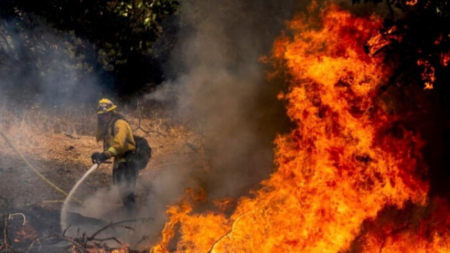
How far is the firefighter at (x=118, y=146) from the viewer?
7.19 m

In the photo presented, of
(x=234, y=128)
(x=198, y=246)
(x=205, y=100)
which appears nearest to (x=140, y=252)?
(x=198, y=246)

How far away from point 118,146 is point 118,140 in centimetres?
10

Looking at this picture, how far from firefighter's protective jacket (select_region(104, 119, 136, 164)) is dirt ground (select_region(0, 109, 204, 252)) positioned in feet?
4.31

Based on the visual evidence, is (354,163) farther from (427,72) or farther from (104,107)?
(104,107)

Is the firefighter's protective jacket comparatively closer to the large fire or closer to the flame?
the large fire

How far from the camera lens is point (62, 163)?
32.2 feet

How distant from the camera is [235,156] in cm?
1066

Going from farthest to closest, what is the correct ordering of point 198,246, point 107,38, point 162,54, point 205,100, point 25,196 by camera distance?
point 162,54 → point 205,100 → point 107,38 → point 25,196 → point 198,246

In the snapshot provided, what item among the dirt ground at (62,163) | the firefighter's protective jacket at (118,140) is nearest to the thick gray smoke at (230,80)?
the dirt ground at (62,163)

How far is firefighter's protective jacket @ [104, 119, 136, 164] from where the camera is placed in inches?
283

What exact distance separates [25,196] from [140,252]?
318 centimetres

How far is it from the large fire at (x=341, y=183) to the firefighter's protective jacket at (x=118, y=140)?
136cm

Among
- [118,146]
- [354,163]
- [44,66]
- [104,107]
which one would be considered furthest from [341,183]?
[44,66]

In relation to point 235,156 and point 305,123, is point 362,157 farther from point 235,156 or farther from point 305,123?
point 235,156
